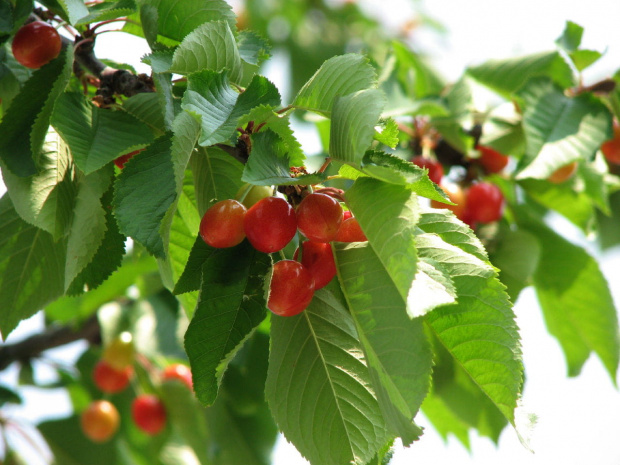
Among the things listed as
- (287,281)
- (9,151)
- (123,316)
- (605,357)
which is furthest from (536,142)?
(123,316)

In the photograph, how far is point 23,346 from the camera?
225 centimetres

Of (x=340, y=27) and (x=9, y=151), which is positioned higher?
(x=9, y=151)

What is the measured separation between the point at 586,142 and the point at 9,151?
1201 millimetres

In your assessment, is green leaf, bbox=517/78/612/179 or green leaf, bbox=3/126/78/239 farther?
green leaf, bbox=517/78/612/179

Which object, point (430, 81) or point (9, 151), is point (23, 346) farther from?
point (430, 81)

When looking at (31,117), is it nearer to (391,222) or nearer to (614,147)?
(391,222)

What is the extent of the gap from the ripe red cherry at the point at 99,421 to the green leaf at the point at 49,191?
1.52 meters

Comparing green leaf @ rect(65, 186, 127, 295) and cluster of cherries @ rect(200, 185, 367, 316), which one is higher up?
cluster of cherries @ rect(200, 185, 367, 316)

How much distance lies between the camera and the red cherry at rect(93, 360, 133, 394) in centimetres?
221

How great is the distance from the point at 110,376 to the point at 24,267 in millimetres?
1260

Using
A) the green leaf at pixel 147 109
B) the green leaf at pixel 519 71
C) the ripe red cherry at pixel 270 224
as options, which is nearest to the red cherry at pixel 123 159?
the green leaf at pixel 147 109

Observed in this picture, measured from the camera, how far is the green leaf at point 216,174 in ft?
3.07

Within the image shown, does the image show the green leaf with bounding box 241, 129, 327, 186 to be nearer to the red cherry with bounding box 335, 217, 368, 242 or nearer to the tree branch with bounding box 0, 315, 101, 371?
the red cherry with bounding box 335, 217, 368, 242

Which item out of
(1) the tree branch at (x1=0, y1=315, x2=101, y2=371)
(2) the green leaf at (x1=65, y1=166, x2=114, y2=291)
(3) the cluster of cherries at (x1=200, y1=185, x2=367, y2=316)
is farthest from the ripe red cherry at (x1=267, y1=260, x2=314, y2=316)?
(1) the tree branch at (x1=0, y1=315, x2=101, y2=371)
